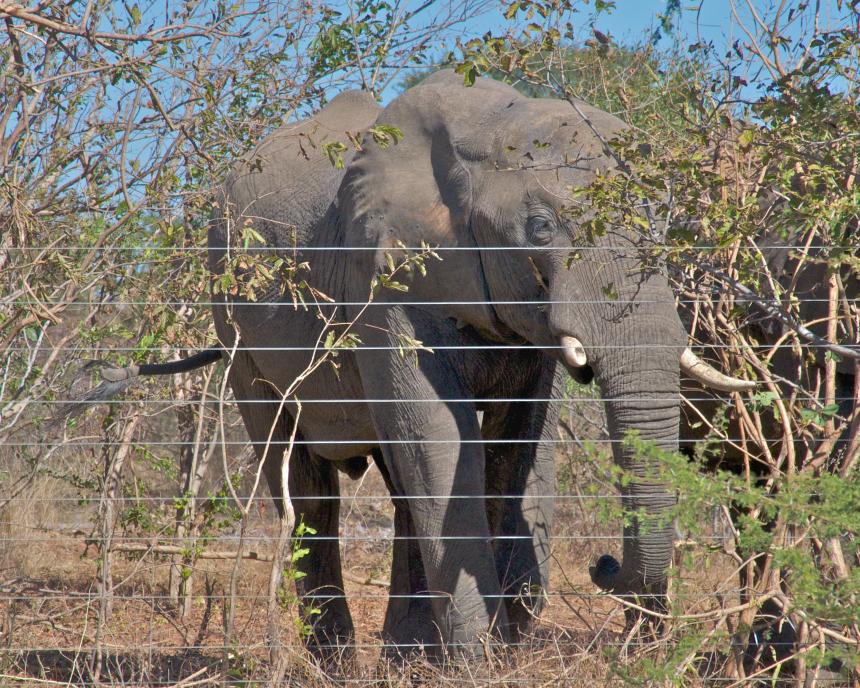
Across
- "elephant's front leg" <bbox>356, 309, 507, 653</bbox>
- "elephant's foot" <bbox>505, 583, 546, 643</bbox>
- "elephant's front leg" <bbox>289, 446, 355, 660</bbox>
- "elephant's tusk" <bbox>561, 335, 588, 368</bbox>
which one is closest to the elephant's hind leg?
"elephant's front leg" <bbox>289, 446, 355, 660</bbox>

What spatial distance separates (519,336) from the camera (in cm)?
460

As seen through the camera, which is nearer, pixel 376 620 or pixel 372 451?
pixel 372 451

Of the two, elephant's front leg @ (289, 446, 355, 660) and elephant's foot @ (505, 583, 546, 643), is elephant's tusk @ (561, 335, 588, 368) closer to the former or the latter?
elephant's foot @ (505, 583, 546, 643)

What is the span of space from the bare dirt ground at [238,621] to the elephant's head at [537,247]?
43 cm

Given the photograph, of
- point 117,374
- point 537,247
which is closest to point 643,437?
point 537,247

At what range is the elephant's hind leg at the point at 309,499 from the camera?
5559 millimetres

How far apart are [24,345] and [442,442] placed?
300 cm

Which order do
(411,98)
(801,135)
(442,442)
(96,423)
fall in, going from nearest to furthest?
(801,135), (442,442), (411,98), (96,423)

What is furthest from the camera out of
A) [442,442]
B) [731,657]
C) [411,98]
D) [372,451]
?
[372,451]

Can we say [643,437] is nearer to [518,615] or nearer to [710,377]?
[710,377]

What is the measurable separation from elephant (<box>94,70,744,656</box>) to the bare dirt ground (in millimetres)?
206

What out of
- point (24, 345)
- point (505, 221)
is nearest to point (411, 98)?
point (505, 221)

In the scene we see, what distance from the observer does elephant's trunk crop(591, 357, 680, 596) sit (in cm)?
398

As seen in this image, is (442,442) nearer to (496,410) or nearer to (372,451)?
(496,410)
